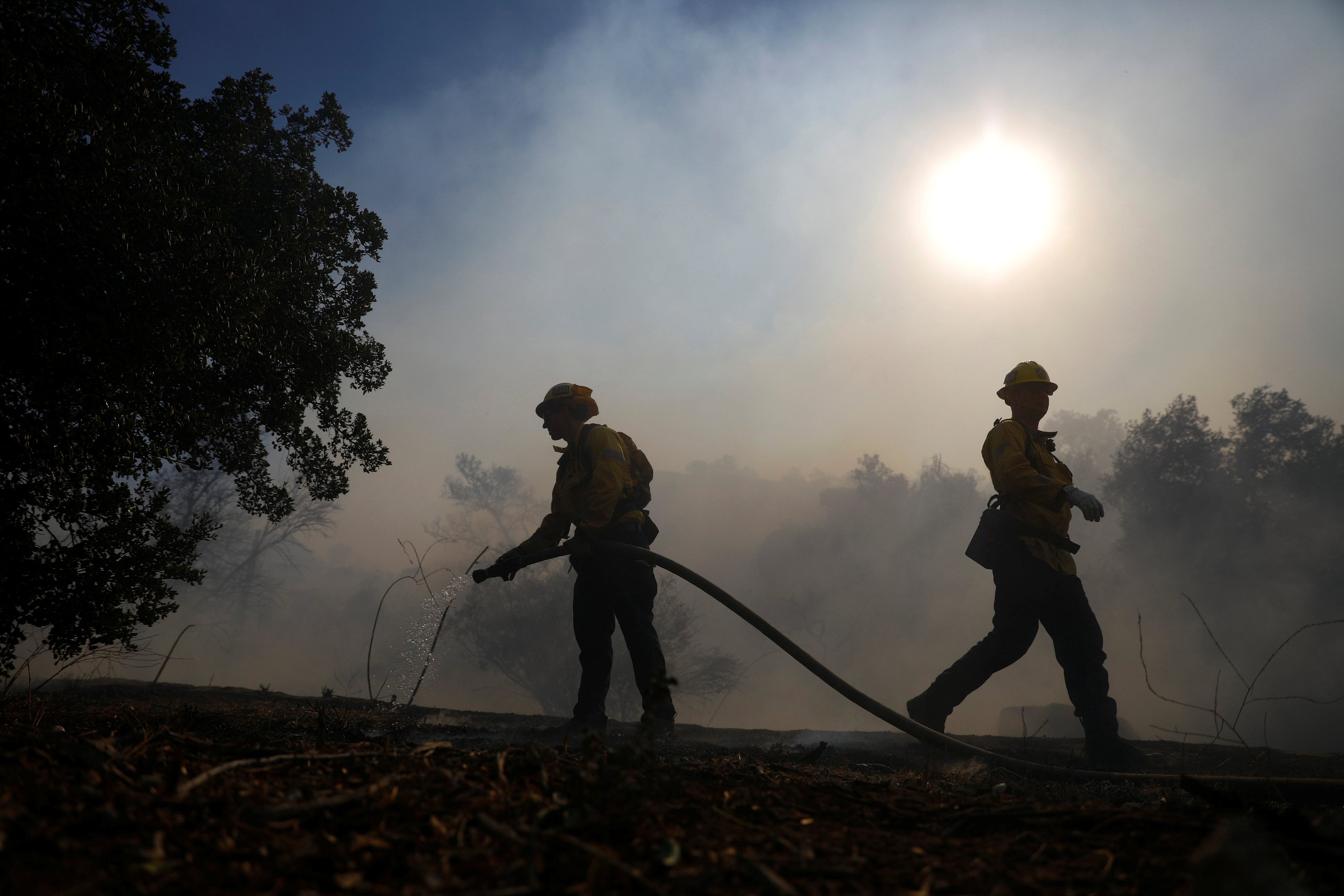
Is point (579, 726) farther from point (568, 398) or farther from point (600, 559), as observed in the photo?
point (568, 398)

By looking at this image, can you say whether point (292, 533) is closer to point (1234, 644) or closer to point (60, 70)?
point (60, 70)

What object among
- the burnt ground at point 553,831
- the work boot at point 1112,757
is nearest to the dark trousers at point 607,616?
the burnt ground at point 553,831

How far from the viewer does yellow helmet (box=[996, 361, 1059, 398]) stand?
4.84 metres

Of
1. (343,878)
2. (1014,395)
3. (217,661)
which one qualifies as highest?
(1014,395)

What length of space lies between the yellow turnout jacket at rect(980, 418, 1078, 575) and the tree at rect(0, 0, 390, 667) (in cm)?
575

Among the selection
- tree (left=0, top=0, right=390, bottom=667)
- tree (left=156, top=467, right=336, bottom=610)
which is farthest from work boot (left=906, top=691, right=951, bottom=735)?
tree (left=156, top=467, right=336, bottom=610)

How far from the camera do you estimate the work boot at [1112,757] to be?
13.2 feet

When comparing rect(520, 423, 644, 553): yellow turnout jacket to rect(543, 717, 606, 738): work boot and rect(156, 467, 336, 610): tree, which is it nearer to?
rect(543, 717, 606, 738): work boot

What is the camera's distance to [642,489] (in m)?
5.43

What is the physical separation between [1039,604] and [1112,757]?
1.00 meters

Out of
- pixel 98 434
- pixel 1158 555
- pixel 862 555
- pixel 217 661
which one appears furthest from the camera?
pixel 862 555

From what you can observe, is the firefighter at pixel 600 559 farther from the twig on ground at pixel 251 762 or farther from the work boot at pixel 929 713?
the twig on ground at pixel 251 762

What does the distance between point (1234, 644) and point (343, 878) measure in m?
40.7

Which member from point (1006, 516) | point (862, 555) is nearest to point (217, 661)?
point (862, 555)
